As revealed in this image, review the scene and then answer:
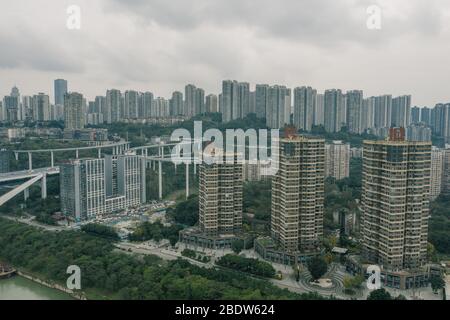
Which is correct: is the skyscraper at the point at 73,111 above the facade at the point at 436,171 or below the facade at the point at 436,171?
above

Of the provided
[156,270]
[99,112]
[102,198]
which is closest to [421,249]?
[156,270]

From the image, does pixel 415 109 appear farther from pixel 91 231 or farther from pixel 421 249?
pixel 91 231

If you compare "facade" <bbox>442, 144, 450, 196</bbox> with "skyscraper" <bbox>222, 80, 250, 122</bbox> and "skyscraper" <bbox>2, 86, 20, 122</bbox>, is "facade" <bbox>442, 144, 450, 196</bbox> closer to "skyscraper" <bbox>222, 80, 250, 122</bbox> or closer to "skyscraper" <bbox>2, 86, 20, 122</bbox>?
"skyscraper" <bbox>222, 80, 250, 122</bbox>

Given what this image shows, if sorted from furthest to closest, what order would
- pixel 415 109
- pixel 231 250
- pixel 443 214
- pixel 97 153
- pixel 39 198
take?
pixel 415 109
pixel 97 153
pixel 39 198
pixel 443 214
pixel 231 250

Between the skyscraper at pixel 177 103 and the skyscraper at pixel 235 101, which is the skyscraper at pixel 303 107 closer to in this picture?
the skyscraper at pixel 235 101

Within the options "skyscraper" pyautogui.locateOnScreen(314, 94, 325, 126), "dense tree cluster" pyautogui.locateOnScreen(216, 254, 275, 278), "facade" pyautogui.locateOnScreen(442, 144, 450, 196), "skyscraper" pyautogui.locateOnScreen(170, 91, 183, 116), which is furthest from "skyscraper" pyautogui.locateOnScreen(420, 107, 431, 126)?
"dense tree cluster" pyautogui.locateOnScreen(216, 254, 275, 278)

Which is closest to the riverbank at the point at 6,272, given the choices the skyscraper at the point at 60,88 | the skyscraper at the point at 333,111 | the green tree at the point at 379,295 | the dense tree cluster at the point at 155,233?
the dense tree cluster at the point at 155,233
